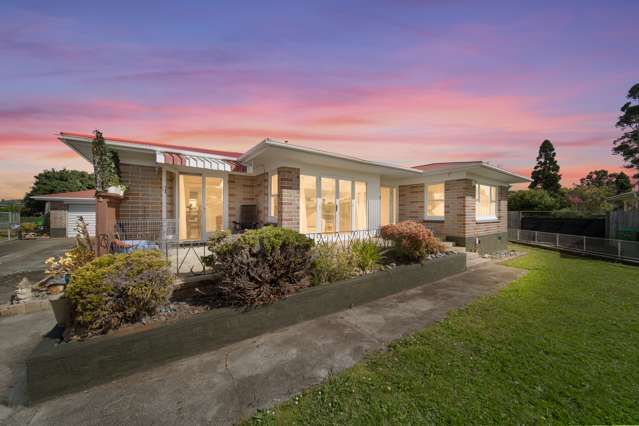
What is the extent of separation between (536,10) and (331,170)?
6.97m

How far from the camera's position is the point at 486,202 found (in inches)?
470

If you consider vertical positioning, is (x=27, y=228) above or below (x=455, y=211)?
below

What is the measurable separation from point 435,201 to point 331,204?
18.1ft

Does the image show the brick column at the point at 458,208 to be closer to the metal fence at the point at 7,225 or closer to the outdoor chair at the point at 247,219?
the outdoor chair at the point at 247,219

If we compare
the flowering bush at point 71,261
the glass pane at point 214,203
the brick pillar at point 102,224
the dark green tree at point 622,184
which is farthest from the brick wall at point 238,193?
the dark green tree at point 622,184

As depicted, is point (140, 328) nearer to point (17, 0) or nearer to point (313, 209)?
point (313, 209)

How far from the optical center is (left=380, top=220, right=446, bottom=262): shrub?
22.2 feet

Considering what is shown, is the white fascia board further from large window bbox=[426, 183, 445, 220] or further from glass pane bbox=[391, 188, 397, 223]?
glass pane bbox=[391, 188, 397, 223]

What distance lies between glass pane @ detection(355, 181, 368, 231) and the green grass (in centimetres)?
552

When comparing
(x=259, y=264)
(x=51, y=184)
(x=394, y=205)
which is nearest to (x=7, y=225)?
(x=51, y=184)

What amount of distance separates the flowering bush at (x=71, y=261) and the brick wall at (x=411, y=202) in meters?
11.7

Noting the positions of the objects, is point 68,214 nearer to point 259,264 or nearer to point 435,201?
point 259,264

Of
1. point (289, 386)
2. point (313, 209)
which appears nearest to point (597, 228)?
point (313, 209)

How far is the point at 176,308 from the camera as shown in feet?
12.7
